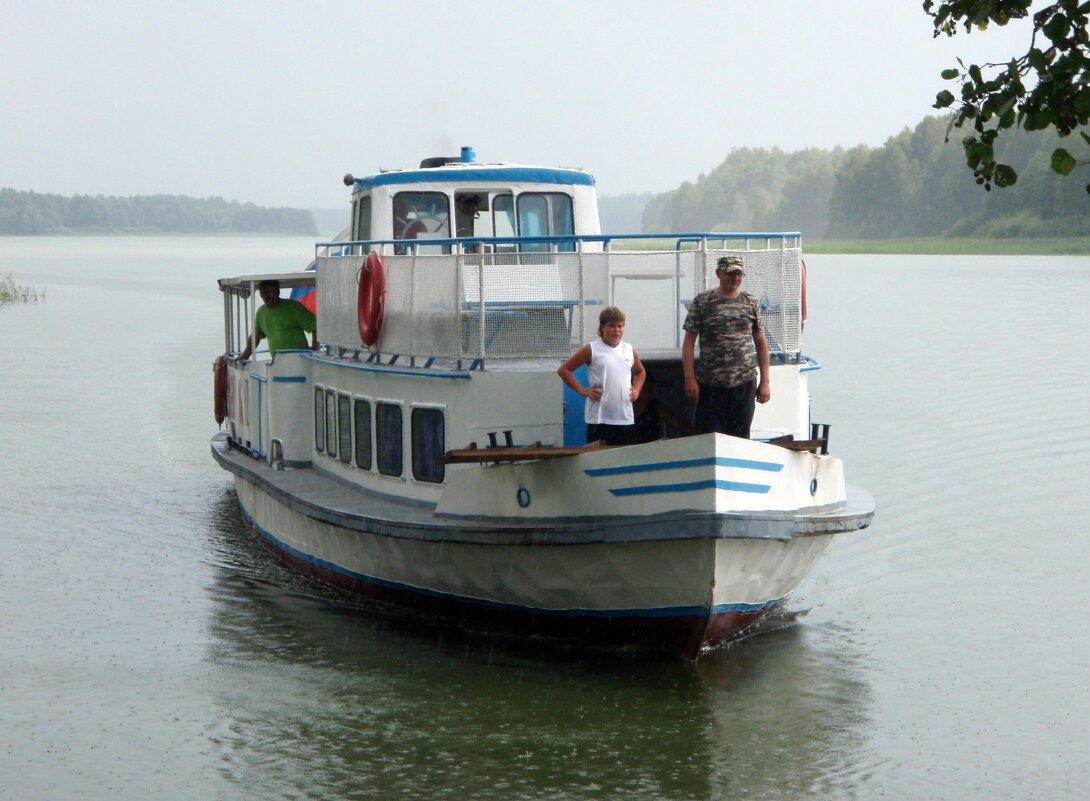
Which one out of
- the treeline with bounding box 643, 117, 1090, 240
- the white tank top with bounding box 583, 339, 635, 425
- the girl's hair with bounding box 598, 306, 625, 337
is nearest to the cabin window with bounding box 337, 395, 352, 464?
the white tank top with bounding box 583, 339, 635, 425

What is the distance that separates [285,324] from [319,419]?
3.91 feet

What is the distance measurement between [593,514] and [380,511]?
2311 mm

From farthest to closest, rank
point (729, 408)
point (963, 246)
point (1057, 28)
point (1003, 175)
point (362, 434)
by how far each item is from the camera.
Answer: point (963, 246) < point (362, 434) < point (729, 408) < point (1003, 175) < point (1057, 28)

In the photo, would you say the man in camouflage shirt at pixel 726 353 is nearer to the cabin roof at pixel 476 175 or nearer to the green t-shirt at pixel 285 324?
the cabin roof at pixel 476 175

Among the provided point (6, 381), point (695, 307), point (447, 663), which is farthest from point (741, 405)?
point (6, 381)

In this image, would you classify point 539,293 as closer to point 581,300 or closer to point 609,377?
point 581,300

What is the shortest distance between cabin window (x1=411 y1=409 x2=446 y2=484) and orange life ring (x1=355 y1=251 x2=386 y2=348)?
890 millimetres

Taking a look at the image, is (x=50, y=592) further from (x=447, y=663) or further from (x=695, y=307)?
(x=695, y=307)

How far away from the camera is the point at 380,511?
37.8 feet

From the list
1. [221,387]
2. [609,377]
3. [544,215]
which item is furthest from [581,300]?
[221,387]

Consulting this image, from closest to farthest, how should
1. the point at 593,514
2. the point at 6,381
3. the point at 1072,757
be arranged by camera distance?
1. the point at 1072,757
2. the point at 593,514
3. the point at 6,381

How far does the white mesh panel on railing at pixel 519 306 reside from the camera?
10852 mm

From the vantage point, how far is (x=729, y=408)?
10227 mm

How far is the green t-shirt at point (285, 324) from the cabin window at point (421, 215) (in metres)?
1.73
